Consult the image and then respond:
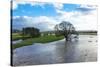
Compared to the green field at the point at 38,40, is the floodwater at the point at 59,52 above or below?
below

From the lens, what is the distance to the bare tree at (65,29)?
2.01m

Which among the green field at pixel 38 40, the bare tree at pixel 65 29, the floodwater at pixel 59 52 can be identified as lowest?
the floodwater at pixel 59 52

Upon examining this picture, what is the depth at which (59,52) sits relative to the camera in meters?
2.00

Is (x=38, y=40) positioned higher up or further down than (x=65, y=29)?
further down

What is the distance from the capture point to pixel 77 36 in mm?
2068

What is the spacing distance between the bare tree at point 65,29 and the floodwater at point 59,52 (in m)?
0.08

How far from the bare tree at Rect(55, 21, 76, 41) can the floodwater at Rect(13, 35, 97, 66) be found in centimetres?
8

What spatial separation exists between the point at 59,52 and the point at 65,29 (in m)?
0.27

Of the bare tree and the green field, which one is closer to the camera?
the green field

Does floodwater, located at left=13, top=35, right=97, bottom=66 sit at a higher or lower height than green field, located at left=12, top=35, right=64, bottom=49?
lower

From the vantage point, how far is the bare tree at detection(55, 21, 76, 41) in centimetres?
201

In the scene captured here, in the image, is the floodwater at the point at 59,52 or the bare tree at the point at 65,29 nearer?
the floodwater at the point at 59,52

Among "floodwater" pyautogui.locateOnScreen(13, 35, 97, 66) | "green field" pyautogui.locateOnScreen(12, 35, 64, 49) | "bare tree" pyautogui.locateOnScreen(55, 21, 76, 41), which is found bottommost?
"floodwater" pyautogui.locateOnScreen(13, 35, 97, 66)

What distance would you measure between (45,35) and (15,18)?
0.37 meters
